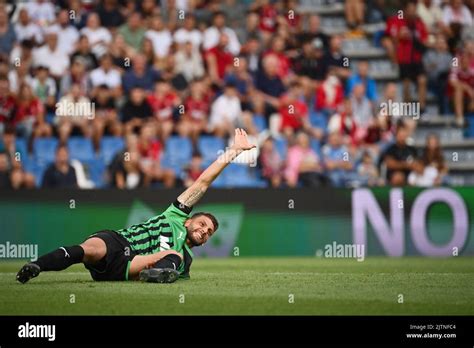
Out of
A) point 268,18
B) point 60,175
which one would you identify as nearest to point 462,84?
point 268,18

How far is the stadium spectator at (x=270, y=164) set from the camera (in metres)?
19.0

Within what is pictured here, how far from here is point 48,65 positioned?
806 inches

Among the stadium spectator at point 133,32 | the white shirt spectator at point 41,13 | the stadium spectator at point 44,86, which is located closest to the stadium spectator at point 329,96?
the stadium spectator at point 133,32

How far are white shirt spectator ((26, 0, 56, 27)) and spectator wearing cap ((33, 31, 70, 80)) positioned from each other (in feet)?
1.22

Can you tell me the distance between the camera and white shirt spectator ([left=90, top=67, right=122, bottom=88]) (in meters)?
20.2

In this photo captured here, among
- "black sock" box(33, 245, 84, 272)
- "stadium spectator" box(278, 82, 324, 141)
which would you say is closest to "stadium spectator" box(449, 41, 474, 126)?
"stadium spectator" box(278, 82, 324, 141)

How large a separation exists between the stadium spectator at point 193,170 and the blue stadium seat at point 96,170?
4.64 feet

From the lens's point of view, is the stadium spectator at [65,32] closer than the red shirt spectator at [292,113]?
No

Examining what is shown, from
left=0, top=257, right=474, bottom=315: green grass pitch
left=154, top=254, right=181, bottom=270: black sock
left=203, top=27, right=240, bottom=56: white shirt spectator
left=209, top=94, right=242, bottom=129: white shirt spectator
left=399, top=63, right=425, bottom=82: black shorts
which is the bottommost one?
left=0, top=257, right=474, bottom=315: green grass pitch

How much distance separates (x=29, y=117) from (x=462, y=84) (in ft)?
26.4

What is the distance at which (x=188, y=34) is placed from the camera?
832 inches

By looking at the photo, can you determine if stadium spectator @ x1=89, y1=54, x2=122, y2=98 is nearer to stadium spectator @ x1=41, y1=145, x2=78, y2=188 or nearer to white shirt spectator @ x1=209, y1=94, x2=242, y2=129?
white shirt spectator @ x1=209, y1=94, x2=242, y2=129

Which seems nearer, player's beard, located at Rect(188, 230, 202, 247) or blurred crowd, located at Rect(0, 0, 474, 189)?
player's beard, located at Rect(188, 230, 202, 247)

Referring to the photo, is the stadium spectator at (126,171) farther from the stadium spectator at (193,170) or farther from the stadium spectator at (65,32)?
the stadium spectator at (65,32)
